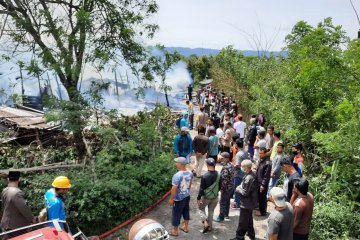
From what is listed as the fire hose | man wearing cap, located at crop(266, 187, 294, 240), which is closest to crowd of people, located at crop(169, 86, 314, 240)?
man wearing cap, located at crop(266, 187, 294, 240)

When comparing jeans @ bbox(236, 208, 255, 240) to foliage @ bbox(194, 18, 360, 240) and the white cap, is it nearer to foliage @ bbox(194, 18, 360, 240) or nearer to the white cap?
foliage @ bbox(194, 18, 360, 240)

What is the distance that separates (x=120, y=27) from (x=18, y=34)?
272 centimetres

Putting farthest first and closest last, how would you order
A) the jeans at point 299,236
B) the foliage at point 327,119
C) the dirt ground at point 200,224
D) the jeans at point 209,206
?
the dirt ground at point 200,224 → the jeans at point 209,206 → the foliage at point 327,119 → the jeans at point 299,236

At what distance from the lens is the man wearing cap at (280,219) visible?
16.0ft

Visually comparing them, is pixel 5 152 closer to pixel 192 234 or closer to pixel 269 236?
pixel 192 234

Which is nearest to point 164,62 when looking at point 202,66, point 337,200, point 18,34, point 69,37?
point 69,37

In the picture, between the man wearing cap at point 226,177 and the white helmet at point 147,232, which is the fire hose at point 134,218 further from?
the white helmet at point 147,232

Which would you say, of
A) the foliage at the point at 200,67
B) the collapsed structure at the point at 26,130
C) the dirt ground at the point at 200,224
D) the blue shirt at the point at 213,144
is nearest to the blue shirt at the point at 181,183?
the dirt ground at the point at 200,224

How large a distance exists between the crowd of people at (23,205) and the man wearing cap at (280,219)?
3267 millimetres

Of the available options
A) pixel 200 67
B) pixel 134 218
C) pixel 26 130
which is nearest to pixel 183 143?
pixel 134 218

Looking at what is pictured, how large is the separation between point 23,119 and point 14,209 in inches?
254

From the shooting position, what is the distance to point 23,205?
561 centimetres

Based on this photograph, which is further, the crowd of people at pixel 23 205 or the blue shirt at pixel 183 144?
the blue shirt at pixel 183 144

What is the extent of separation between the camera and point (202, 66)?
1379 inches
